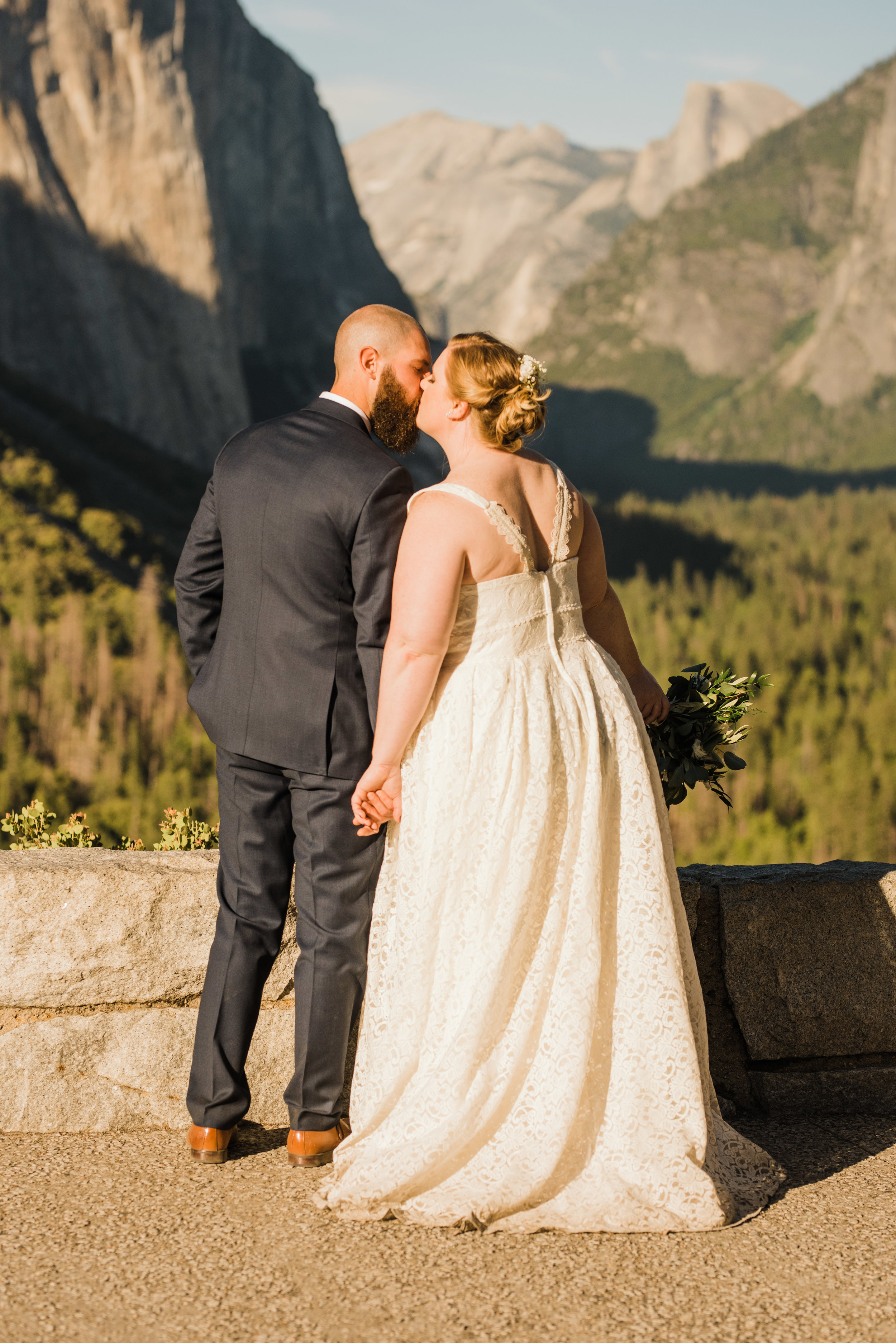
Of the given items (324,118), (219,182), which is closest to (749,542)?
(324,118)

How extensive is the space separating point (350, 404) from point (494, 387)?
0.42 metres

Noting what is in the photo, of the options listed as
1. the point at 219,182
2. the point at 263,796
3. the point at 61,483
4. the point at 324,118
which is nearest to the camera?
the point at 263,796

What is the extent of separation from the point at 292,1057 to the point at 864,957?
167 cm

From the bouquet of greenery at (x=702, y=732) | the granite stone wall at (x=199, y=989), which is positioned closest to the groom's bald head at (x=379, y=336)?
the bouquet of greenery at (x=702, y=732)

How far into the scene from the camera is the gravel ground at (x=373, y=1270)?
2.48m

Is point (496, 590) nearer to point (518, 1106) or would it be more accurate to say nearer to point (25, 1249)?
point (518, 1106)

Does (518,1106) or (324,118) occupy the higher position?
(324,118)

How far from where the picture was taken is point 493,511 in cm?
305

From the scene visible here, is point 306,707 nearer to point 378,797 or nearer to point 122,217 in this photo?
point 378,797

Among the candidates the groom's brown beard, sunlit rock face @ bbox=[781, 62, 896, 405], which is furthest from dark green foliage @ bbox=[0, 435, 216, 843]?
sunlit rock face @ bbox=[781, 62, 896, 405]

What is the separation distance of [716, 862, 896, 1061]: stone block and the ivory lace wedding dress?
547 mm

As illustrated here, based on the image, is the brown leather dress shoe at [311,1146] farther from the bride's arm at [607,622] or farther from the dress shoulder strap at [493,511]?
the dress shoulder strap at [493,511]

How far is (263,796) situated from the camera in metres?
3.24

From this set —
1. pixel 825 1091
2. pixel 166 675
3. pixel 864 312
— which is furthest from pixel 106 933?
pixel 864 312
